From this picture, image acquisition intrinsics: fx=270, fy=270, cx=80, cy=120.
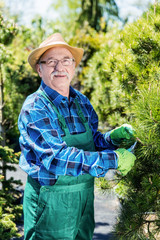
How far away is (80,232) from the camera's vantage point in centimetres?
194

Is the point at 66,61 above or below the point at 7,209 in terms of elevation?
above

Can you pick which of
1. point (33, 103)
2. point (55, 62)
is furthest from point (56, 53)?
point (33, 103)

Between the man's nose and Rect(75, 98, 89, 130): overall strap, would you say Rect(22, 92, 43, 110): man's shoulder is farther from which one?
Rect(75, 98, 89, 130): overall strap

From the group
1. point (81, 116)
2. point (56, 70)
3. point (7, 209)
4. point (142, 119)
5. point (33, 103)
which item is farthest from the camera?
point (7, 209)

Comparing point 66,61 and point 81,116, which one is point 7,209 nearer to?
point 81,116

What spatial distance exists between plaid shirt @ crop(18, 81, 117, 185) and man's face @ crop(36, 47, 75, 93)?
5 cm

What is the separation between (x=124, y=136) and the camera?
5.82 ft

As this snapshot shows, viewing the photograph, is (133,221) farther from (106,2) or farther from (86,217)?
(106,2)

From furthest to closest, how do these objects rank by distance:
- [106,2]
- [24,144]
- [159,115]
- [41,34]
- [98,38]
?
[106,2]
[98,38]
[41,34]
[24,144]
[159,115]

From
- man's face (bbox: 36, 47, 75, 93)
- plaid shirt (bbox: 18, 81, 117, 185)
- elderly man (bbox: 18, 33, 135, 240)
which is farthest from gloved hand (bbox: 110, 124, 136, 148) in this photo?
man's face (bbox: 36, 47, 75, 93)

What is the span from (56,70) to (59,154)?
1.94 feet

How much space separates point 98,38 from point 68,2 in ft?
23.0

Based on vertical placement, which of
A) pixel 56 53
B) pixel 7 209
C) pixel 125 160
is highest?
pixel 56 53

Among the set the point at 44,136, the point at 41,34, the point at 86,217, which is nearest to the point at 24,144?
the point at 44,136
